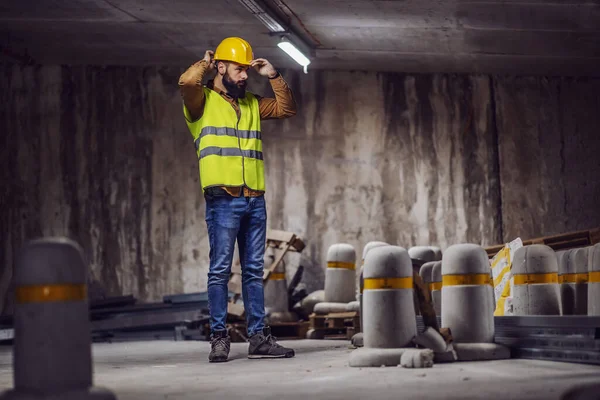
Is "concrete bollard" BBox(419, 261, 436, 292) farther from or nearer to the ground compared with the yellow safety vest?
nearer to the ground

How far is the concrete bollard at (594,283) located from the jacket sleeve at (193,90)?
384 centimetres

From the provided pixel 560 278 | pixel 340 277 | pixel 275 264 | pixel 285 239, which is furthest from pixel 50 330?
pixel 285 239

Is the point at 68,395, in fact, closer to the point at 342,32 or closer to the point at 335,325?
the point at 335,325

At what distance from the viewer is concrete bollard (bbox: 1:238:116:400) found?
439cm

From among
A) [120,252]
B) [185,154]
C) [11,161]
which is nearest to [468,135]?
[185,154]

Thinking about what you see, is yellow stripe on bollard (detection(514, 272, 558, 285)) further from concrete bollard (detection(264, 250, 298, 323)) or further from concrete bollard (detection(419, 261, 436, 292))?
concrete bollard (detection(264, 250, 298, 323))

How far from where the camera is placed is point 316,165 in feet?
51.6

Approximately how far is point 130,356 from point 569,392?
6.52 m

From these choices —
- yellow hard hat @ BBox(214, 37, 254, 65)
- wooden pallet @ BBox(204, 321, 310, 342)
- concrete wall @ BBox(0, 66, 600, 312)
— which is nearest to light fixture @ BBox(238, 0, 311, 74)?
concrete wall @ BBox(0, 66, 600, 312)

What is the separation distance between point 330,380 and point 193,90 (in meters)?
3.31

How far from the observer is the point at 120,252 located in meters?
15.2

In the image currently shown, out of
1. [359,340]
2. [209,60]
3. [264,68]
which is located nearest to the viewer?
[209,60]

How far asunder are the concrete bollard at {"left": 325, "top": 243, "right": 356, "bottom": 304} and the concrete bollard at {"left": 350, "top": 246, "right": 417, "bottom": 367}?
258 inches

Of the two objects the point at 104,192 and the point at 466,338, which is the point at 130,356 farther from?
the point at 104,192
